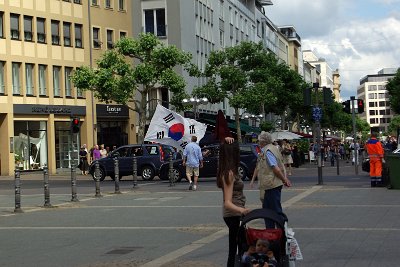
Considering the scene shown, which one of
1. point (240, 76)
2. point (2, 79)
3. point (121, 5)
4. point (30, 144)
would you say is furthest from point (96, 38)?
point (240, 76)

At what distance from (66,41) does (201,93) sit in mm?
10047

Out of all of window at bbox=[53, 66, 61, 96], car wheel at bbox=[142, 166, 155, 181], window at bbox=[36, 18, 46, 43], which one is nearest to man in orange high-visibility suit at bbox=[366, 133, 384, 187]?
car wheel at bbox=[142, 166, 155, 181]

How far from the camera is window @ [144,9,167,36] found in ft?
188

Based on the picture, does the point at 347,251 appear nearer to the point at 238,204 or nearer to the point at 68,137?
the point at 238,204

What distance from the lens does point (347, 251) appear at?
1033 centimetres

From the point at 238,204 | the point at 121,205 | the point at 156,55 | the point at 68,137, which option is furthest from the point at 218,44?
the point at 238,204

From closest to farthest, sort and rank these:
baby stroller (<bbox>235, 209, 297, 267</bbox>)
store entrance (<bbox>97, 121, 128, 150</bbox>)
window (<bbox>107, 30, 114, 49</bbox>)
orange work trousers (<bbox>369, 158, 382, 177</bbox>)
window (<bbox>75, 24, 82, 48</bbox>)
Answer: baby stroller (<bbox>235, 209, 297, 267</bbox>) < orange work trousers (<bbox>369, 158, 382, 177</bbox>) < window (<bbox>75, 24, 82, 48</bbox>) < store entrance (<bbox>97, 121, 128, 150</bbox>) < window (<bbox>107, 30, 114, 49</bbox>)

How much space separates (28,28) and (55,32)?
2.47 meters

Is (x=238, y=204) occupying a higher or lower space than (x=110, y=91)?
lower

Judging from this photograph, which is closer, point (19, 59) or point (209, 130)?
point (19, 59)

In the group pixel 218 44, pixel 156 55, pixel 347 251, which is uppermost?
pixel 218 44

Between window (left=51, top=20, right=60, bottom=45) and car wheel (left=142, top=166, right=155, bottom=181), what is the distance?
1912 cm

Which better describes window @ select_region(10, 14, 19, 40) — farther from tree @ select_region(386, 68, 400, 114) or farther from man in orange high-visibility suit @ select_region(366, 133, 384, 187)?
tree @ select_region(386, 68, 400, 114)

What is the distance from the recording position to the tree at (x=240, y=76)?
50.0 metres
